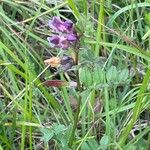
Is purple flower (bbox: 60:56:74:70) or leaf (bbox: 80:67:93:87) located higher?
Result: purple flower (bbox: 60:56:74:70)

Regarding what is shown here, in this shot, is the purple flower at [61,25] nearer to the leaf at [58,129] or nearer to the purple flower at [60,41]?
the purple flower at [60,41]

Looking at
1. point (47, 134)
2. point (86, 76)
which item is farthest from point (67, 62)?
point (47, 134)

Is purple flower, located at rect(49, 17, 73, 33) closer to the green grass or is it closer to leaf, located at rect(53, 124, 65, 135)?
the green grass

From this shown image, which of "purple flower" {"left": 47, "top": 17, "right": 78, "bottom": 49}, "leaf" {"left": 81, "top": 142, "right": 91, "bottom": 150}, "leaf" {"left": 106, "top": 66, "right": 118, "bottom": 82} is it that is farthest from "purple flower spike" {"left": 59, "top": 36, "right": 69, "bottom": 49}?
"leaf" {"left": 81, "top": 142, "right": 91, "bottom": 150}

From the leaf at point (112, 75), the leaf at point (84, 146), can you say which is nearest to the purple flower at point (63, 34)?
the leaf at point (112, 75)

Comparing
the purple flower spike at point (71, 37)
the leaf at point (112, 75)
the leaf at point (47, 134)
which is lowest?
the leaf at point (47, 134)

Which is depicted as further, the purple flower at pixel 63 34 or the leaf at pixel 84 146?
the leaf at pixel 84 146

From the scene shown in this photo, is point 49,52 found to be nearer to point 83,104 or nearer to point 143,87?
point 83,104

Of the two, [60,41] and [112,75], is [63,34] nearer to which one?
[60,41]
